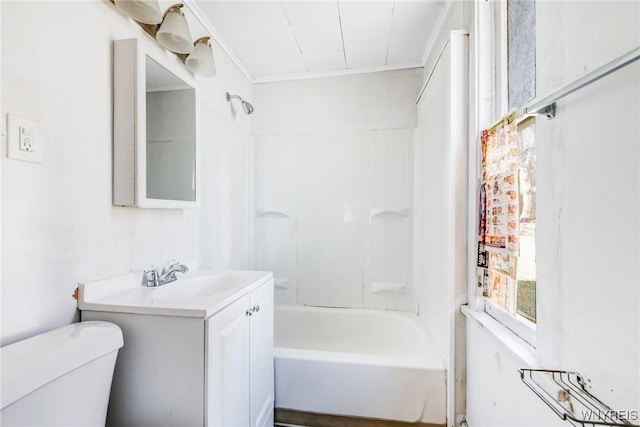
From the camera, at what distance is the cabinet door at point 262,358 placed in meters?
1.25

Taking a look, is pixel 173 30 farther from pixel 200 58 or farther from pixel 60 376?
pixel 60 376

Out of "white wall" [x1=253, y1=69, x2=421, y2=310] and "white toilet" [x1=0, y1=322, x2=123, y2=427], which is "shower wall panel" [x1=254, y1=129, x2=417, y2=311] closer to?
"white wall" [x1=253, y1=69, x2=421, y2=310]

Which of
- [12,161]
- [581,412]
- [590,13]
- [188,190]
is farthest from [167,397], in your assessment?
[590,13]

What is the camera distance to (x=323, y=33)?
6.06 ft

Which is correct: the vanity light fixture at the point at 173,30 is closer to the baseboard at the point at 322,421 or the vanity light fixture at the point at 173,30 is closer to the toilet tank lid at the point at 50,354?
A: the toilet tank lid at the point at 50,354

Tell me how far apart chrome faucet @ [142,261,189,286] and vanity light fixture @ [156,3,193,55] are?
106cm

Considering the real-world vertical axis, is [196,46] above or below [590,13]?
above

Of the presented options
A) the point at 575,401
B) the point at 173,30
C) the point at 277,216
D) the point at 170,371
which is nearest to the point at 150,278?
the point at 170,371

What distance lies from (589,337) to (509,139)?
0.70 m

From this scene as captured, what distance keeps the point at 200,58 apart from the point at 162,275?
1145mm

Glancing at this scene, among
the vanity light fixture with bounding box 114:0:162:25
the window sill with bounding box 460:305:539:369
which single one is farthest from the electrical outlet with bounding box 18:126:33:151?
the window sill with bounding box 460:305:539:369

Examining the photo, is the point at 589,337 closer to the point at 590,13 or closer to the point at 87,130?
the point at 590,13

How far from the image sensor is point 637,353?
54 centimetres

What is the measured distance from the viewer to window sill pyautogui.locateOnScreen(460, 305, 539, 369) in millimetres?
869
